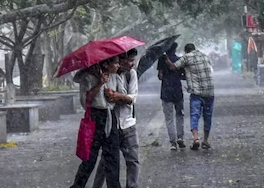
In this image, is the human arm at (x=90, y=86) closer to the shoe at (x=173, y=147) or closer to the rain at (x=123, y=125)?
the rain at (x=123, y=125)

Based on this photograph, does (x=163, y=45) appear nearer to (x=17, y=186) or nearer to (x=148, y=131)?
(x=17, y=186)

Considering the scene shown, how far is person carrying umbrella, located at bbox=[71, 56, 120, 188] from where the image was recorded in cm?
854

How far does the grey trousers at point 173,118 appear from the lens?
13461 millimetres

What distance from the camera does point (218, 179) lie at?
10289 millimetres

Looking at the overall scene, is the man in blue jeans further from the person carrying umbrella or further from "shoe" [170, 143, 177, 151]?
the person carrying umbrella

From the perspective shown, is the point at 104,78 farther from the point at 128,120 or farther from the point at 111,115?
the point at 128,120

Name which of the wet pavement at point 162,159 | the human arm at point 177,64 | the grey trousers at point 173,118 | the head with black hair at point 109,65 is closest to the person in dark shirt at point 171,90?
the grey trousers at point 173,118

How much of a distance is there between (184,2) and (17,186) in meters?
13.8

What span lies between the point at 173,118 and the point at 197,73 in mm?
855

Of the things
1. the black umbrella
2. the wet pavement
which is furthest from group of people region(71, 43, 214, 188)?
the black umbrella

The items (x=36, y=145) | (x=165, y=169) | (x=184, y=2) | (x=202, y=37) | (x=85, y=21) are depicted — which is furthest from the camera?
(x=202, y=37)

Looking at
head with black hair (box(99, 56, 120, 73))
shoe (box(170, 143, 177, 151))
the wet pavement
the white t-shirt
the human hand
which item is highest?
head with black hair (box(99, 56, 120, 73))

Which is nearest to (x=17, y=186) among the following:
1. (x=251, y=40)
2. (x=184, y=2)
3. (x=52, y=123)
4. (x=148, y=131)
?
(x=148, y=131)

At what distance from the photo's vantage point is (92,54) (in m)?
8.38
